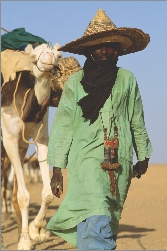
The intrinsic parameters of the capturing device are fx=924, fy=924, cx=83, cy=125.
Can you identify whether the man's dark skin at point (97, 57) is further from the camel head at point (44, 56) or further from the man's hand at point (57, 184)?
the camel head at point (44, 56)

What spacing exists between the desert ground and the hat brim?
3991 mm

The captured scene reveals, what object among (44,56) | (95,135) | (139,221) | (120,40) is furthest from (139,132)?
(139,221)

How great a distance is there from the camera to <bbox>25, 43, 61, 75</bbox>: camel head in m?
12.3

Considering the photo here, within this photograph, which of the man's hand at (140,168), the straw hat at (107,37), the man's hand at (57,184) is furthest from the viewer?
the man's hand at (140,168)

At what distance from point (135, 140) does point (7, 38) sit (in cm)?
567

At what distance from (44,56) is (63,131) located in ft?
13.7

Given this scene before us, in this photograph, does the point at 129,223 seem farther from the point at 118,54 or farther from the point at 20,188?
the point at 118,54

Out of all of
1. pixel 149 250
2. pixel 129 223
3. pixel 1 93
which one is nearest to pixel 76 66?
pixel 1 93

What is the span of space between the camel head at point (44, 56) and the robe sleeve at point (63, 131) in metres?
3.99

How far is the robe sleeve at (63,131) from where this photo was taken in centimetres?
827

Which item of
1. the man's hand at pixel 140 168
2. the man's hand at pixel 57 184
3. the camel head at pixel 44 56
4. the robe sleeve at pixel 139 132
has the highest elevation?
the camel head at pixel 44 56

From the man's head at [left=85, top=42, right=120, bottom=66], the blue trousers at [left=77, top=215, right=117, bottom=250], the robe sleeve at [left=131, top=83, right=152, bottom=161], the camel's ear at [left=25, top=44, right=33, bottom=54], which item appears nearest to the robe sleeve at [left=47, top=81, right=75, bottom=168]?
the man's head at [left=85, top=42, right=120, bottom=66]

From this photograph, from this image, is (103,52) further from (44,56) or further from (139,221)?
(139,221)

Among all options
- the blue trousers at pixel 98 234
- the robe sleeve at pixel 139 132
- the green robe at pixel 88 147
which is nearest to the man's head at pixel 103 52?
the green robe at pixel 88 147
